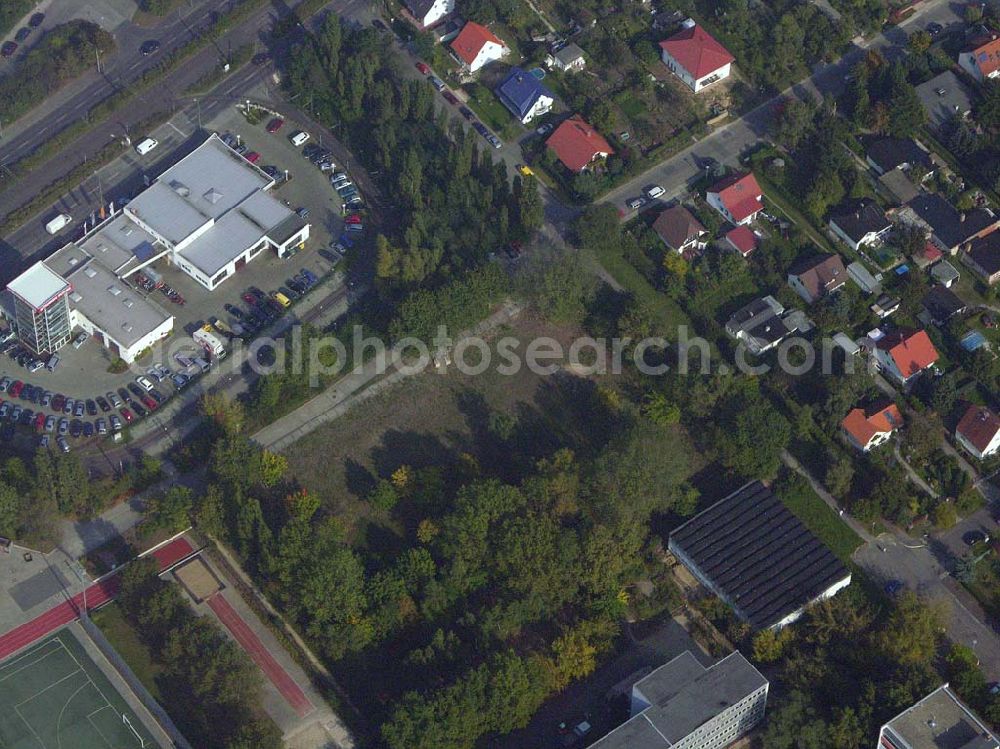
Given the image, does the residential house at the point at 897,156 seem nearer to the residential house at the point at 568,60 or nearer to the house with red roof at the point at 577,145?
the house with red roof at the point at 577,145

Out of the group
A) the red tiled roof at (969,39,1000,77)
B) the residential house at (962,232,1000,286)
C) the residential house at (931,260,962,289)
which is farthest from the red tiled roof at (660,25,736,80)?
the residential house at (962,232,1000,286)

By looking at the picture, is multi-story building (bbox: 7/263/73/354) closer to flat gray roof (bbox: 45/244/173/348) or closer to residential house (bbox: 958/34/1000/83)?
flat gray roof (bbox: 45/244/173/348)

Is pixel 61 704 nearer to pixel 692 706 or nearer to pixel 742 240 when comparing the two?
pixel 692 706

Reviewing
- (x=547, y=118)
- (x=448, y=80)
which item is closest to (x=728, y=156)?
(x=547, y=118)

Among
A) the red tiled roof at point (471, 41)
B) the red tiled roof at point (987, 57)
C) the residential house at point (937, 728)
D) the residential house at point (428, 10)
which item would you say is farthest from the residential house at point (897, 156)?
the residential house at point (937, 728)

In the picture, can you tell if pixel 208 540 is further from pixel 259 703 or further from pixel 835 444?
pixel 835 444

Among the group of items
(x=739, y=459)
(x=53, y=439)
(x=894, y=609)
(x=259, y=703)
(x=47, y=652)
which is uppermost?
(x=53, y=439)
